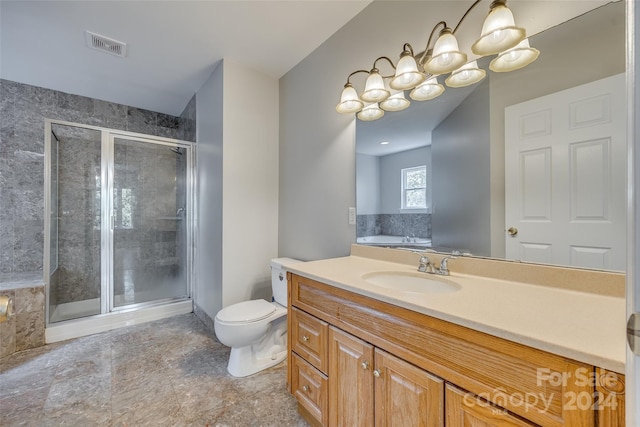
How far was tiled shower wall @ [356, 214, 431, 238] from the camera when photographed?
4.85ft

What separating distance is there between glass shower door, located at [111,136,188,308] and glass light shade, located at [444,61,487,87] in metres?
2.96

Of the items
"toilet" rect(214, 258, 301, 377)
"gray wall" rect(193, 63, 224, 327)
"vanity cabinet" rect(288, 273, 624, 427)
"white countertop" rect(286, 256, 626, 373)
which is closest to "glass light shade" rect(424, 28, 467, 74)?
"white countertop" rect(286, 256, 626, 373)

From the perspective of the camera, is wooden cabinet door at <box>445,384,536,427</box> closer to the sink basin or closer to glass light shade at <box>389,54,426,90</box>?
the sink basin

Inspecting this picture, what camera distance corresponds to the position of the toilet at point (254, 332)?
1.76 metres

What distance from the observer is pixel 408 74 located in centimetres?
137

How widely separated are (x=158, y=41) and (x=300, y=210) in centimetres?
175

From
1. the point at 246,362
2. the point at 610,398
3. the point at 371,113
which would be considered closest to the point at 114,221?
the point at 246,362

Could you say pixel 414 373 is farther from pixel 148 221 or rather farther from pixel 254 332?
A: pixel 148 221

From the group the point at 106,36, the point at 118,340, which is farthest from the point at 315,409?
the point at 106,36

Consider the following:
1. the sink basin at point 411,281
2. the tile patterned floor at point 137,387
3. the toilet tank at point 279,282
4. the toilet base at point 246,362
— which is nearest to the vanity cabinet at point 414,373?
the sink basin at point 411,281

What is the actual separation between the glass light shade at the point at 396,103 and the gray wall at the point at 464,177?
0.26 m

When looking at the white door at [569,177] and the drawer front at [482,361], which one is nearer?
the drawer front at [482,361]

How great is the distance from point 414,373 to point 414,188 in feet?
3.23

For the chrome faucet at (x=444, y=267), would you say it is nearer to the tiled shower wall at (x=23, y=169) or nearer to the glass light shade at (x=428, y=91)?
the glass light shade at (x=428, y=91)
